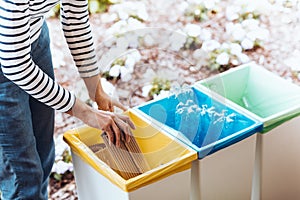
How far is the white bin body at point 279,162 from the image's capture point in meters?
1.38

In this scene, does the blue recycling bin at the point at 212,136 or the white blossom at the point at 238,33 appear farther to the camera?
the white blossom at the point at 238,33

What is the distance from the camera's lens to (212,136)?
1303 millimetres

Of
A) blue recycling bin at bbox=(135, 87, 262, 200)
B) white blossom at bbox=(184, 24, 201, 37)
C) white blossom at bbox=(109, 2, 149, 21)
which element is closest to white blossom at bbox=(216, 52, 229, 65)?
white blossom at bbox=(184, 24, 201, 37)

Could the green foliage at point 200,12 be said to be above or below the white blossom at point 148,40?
above

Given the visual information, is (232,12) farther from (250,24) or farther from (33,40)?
(33,40)

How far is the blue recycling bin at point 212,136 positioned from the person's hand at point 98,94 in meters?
0.10

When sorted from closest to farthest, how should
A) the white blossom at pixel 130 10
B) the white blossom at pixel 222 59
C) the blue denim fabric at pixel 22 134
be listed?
the blue denim fabric at pixel 22 134 → the white blossom at pixel 222 59 → the white blossom at pixel 130 10

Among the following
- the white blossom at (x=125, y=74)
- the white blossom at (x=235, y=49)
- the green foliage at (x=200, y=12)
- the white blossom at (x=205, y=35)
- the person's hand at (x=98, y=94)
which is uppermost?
the green foliage at (x=200, y=12)

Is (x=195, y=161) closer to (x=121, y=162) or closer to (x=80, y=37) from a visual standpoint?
(x=121, y=162)

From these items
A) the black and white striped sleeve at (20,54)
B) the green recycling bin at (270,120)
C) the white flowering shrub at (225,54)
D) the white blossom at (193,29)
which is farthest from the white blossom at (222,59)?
the black and white striped sleeve at (20,54)

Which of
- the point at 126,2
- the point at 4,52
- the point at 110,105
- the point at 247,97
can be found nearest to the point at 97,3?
the point at 126,2

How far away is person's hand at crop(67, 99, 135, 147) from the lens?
1.19 meters

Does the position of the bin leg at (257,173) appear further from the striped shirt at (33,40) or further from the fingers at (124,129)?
the striped shirt at (33,40)

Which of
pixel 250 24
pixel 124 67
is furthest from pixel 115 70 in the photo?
pixel 250 24
